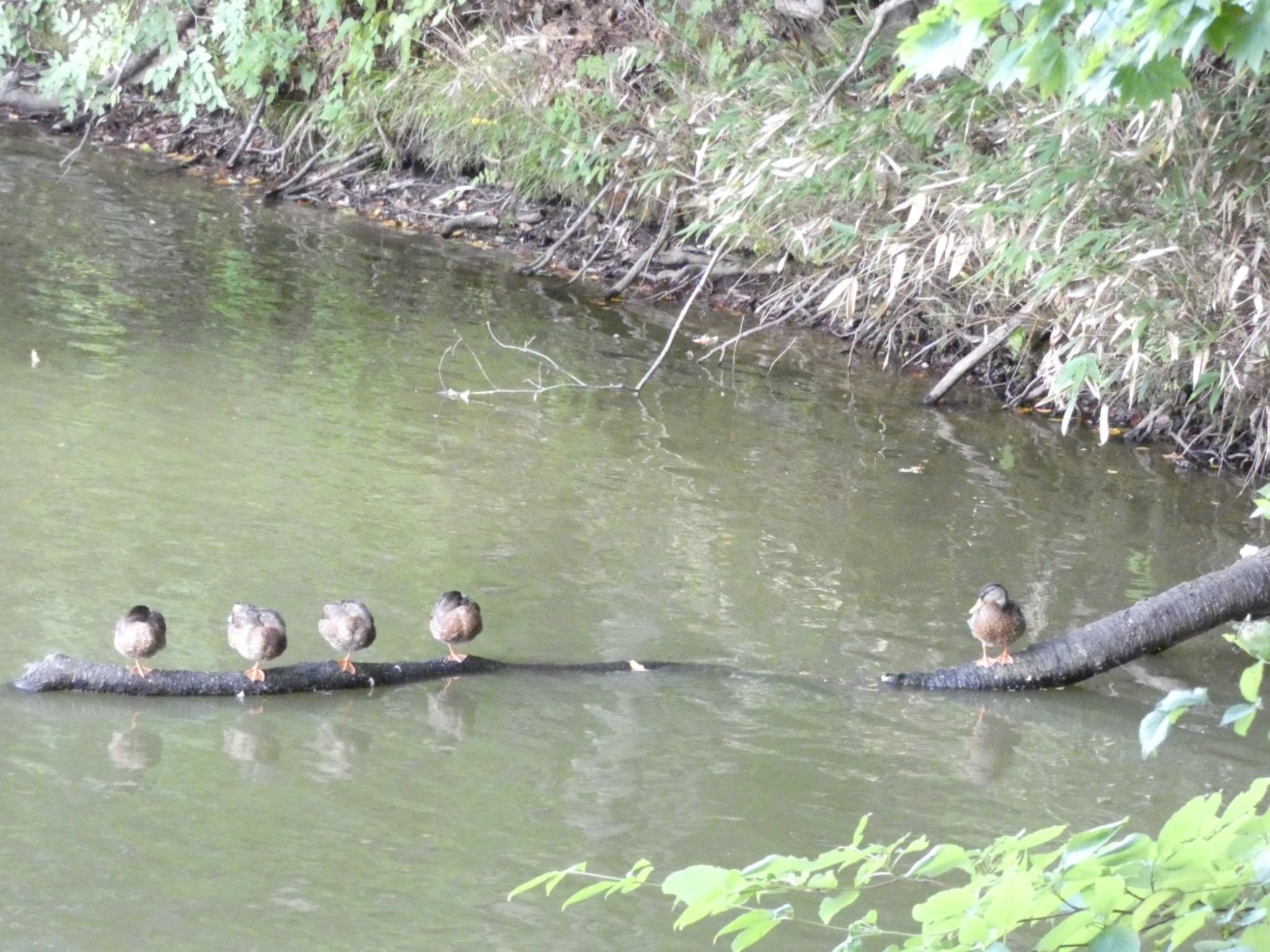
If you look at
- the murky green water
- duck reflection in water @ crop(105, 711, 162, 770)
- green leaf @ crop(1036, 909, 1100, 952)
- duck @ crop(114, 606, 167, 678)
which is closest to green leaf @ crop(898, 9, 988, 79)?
A: green leaf @ crop(1036, 909, 1100, 952)

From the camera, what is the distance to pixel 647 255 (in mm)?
10156

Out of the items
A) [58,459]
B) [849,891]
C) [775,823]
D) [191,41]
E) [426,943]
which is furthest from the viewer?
[191,41]

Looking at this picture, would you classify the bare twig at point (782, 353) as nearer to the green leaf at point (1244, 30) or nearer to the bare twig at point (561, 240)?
the bare twig at point (561, 240)

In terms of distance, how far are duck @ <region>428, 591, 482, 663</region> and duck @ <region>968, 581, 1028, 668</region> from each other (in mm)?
1662

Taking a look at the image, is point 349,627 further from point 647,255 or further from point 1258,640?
point 647,255

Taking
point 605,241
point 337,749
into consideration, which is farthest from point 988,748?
point 605,241

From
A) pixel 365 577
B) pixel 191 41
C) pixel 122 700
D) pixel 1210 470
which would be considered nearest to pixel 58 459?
pixel 365 577

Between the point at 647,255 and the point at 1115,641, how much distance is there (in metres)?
5.94

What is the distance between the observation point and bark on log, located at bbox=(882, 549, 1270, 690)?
15.8ft

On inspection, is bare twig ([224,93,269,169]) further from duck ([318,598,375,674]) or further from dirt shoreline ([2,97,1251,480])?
duck ([318,598,375,674])

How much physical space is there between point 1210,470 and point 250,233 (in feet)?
23.6

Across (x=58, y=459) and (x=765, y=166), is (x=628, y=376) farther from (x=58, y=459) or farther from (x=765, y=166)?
(x=58, y=459)

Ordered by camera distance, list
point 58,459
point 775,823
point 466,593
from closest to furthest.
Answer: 1. point 775,823
2. point 466,593
3. point 58,459

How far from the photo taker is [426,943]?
316 cm
